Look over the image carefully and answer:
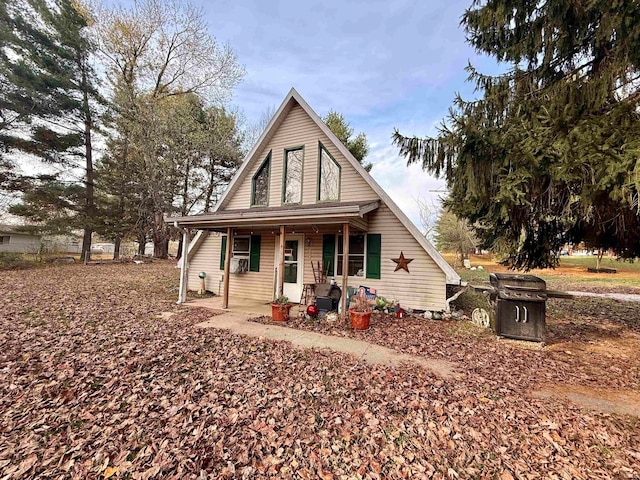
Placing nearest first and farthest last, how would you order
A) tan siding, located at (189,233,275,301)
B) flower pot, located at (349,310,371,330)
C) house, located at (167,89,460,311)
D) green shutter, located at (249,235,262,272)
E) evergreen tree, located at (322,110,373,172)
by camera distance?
1. flower pot, located at (349,310,371,330)
2. house, located at (167,89,460,311)
3. tan siding, located at (189,233,275,301)
4. green shutter, located at (249,235,262,272)
5. evergreen tree, located at (322,110,373,172)

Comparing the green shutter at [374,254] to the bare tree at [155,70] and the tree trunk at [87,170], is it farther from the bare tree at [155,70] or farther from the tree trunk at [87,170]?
the tree trunk at [87,170]

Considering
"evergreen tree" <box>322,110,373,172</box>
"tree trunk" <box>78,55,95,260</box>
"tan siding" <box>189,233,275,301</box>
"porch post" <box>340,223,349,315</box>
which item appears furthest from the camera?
"evergreen tree" <box>322,110,373,172</box>

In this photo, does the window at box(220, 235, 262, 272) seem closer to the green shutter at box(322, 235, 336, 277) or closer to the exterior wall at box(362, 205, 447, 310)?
the green shutter at box(322, 235, 336, 277)

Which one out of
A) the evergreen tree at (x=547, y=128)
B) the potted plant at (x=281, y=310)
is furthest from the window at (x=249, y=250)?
the evergreen tree at (x=547, y=128)

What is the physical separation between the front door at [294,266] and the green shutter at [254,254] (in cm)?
121

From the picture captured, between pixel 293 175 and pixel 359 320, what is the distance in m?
5.44

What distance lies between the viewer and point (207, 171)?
22969 millimetres

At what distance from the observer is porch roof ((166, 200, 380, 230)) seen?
6574 mm

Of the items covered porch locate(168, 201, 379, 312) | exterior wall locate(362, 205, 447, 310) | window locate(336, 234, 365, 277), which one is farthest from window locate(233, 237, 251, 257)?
exterior wall locate(362, 205, 447, 310)

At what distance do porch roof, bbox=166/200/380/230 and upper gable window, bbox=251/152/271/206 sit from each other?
1.99m

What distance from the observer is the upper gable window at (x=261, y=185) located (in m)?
9.86

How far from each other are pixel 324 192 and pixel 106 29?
69.7 ft

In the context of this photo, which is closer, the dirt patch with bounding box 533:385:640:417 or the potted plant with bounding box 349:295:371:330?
the dirt patch with bounding box 533:385:640:417


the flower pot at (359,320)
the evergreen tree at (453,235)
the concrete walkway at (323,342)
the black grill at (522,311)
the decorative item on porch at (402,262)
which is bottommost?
the concrete walkway at (323,342)
